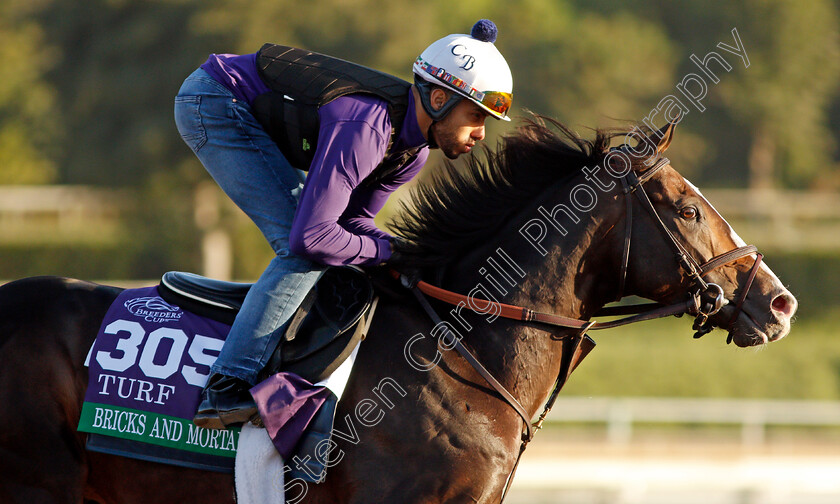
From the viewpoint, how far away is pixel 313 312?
3.84 metres

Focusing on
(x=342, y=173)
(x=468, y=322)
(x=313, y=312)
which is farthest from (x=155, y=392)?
(x=468, y=322)

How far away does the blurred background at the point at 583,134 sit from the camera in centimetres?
1451

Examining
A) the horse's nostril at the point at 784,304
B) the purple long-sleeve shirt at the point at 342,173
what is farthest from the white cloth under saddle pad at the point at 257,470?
the horse's nostril at the point at 784,304

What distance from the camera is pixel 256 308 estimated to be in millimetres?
3697

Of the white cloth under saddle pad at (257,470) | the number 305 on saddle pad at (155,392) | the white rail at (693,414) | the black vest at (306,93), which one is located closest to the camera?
the white cloth under saddle pad at (257,470)

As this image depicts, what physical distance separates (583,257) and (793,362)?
16101 millimetres

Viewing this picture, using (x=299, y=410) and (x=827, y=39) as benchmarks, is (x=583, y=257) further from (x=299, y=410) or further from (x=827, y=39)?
(x=827, y=39)

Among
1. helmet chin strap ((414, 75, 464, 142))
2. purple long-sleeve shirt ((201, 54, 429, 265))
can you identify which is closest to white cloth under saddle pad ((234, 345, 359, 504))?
purple long-sleeve shirt ((201, 54, 429, 265))

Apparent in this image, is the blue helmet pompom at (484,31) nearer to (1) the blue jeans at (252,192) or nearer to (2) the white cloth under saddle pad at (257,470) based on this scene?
(1) the blue jeans at (252,192)

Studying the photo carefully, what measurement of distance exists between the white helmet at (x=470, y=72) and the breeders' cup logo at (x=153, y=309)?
1.35m

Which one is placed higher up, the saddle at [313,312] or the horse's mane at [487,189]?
the horse's mane at [487,189]

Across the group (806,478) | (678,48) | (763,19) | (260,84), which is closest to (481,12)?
(678,48)

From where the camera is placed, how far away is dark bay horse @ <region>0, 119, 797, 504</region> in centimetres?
367

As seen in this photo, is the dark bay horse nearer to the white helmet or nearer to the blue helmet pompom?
the white helmet
